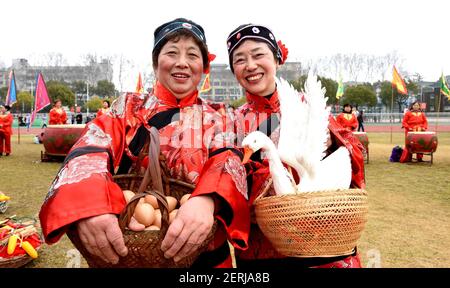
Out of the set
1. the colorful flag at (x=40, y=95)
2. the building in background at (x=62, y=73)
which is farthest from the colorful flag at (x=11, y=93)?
the building in background at (x=62, y=73)

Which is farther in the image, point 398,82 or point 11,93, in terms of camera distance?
point 11,93

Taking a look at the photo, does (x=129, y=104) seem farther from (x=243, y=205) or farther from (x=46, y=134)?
(x=46, y=134)

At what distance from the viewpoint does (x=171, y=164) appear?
1809mm

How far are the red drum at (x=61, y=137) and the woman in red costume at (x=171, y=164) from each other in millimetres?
9238

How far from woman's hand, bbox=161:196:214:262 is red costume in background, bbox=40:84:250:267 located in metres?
0.08

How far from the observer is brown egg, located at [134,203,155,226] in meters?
1.42

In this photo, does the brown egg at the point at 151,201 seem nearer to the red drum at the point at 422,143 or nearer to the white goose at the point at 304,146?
the white goose at the point at 304,146

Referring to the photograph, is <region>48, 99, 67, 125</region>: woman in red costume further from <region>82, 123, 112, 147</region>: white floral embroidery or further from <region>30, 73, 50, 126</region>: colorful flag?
<region>82, 123, 112, 147</region>: white floral embroidery

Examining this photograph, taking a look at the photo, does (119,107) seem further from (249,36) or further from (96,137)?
(249,36)

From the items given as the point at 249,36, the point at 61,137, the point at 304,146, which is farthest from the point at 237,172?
the point at 61,137

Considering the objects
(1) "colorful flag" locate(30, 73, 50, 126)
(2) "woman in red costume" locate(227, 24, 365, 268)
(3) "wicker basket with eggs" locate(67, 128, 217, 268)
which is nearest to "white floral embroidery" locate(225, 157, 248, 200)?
(3) "wicker basket with eggs" locate(67, 128, 217, 268)

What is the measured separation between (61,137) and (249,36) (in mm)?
9503

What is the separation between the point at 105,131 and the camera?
1.73m

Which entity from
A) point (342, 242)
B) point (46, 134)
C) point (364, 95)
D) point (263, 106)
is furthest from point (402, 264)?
point (364, 95)
